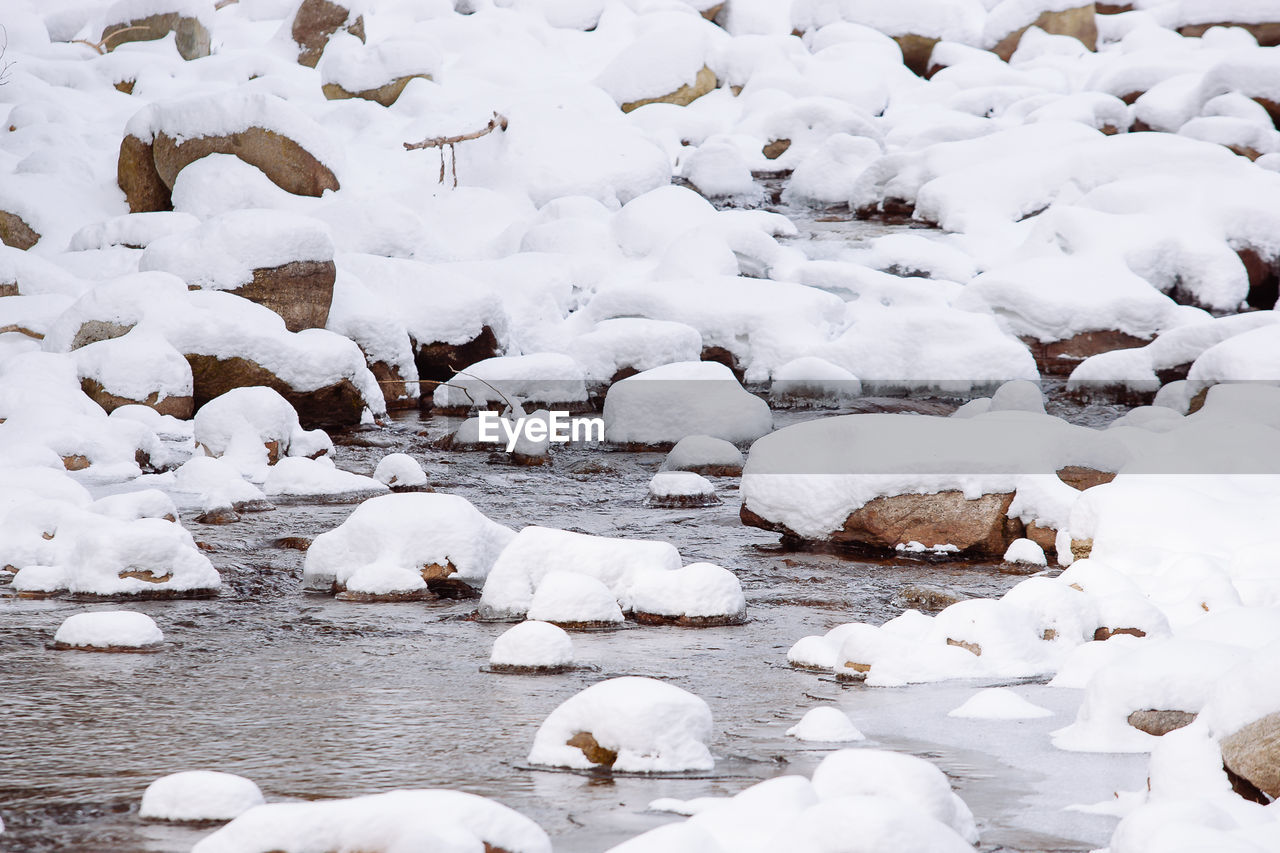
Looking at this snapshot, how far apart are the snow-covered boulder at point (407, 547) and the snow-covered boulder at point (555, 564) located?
44 centimetres

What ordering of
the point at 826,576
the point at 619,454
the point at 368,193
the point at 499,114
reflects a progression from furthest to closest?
the point at 499,114, the point at 368,193, the point at 619,454, the point at 826,576

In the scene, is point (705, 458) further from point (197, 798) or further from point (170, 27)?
point (170, 27)

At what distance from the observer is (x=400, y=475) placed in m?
10.5

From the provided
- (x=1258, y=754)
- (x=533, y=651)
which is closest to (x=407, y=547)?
(x=533, y=651)

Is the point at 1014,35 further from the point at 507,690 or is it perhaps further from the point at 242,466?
the point at 507,690

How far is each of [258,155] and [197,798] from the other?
16.7 meters

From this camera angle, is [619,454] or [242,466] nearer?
[242,466]

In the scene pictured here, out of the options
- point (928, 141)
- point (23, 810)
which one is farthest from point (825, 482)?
point (928, 141)

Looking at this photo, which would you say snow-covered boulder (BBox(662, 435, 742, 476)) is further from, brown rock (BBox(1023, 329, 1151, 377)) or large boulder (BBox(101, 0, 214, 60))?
large boulder (BBox(101, 0, 214, 60))

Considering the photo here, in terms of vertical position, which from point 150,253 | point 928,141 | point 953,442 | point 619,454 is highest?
point 928,141

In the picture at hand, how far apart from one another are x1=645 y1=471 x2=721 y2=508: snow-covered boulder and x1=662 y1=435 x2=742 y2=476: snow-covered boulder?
1.14 meters

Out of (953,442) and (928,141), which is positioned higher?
(928,141)

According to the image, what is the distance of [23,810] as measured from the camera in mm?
3598

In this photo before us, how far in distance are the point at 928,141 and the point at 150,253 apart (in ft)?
50.6
